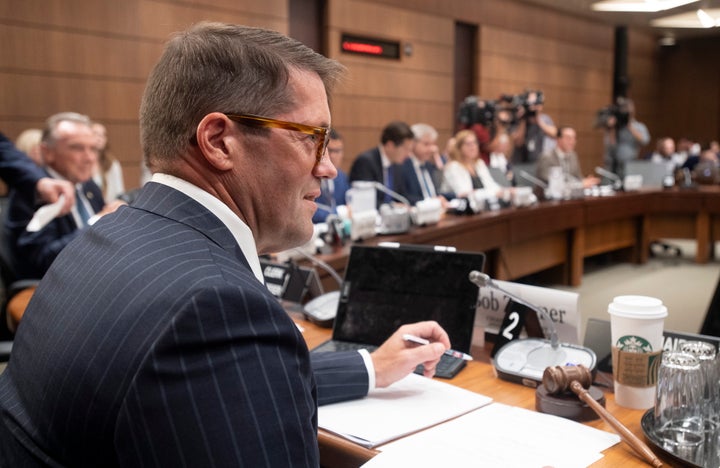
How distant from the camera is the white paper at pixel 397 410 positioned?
45.3 inches

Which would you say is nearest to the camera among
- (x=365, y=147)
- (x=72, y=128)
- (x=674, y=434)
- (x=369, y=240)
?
(x=674, y=434)

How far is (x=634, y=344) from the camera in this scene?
1226mm

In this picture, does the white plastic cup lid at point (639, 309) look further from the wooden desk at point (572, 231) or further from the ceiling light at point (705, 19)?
the ceiling light at point (705, 19)

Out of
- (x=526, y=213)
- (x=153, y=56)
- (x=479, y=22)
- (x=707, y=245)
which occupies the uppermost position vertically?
(x=479, y=22)

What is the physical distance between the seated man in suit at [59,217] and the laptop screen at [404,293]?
1602 millimetres

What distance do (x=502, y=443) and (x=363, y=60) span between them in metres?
7.44

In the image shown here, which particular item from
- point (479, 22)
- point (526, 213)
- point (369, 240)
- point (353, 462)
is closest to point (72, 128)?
point (369, 240)

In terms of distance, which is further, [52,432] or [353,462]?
[353,462]

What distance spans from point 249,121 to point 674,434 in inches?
33.7

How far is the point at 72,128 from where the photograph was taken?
3084 millimetres

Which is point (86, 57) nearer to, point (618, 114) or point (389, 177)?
point (389, 177)

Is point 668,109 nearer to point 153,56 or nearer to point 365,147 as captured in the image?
point 365,147

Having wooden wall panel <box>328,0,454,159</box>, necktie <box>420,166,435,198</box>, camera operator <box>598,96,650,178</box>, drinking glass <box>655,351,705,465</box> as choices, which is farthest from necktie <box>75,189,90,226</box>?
camera operator <box>598,96,650,178</box>

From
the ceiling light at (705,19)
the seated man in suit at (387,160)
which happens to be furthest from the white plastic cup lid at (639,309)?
the ceiling light at (705,19)
